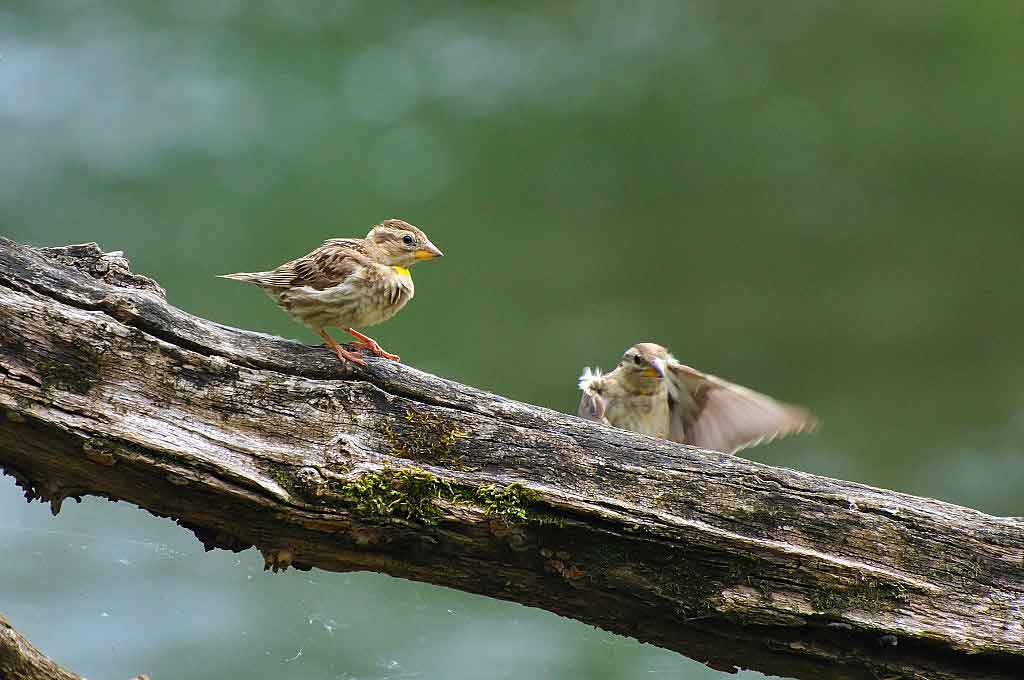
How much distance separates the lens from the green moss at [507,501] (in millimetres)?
2629

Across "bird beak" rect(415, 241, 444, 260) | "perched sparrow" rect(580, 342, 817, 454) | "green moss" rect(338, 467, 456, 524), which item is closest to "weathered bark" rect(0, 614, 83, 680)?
"green moss" rect(338, 467, 456, 524)

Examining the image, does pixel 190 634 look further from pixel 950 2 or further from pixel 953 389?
pixel 950 2

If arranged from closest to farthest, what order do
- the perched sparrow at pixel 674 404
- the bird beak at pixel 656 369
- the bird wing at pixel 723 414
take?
1. the bird wing at pixel 723 414
2. the perched sparrow at pixel 674 404
3. the bird beak at pixel 656 369

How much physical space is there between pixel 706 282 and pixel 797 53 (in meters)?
1.53

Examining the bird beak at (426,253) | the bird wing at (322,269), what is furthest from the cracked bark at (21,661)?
the bird beak at (426,253)

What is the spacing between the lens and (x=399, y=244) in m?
3.52

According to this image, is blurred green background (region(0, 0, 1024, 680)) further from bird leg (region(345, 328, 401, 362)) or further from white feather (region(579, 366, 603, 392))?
bird leg (region(345, 328, 401, 362))

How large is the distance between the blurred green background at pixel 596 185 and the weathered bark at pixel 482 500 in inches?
133

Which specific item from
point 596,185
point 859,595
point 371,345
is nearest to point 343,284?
point 371,345

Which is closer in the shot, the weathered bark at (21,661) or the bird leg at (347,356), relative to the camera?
the weathered bark at (21,661)

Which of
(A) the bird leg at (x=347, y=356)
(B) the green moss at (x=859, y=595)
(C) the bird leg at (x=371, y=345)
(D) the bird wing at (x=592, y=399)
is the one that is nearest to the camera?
(B) the green moss at (x=859, y=595)

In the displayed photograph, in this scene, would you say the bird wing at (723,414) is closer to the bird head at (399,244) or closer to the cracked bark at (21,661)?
the bird head at (399,244)

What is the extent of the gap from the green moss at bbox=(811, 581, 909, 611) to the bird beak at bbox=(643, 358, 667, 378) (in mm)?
1545

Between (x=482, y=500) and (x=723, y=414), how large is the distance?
160 cm
